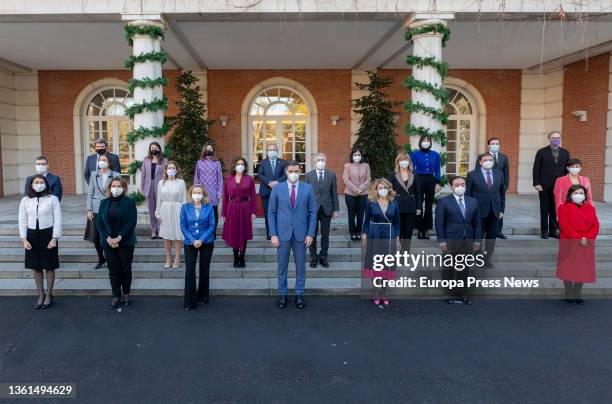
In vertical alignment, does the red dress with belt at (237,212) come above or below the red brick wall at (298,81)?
below

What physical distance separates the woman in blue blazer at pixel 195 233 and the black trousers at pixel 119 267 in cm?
80

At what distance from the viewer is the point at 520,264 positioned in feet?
22.3

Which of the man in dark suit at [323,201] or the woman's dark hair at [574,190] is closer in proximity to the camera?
the woman's dark hair at [574,190]

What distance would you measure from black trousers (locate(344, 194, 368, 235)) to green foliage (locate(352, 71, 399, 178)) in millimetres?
4722

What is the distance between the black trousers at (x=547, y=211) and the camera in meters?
7.25

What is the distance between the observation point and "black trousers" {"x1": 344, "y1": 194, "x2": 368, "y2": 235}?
276 inches

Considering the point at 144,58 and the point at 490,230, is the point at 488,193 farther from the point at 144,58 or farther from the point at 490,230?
the point at 144,58

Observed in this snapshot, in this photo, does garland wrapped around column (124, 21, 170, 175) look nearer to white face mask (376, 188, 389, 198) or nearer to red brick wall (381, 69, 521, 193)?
white face mask (376, 188, 389, 198)

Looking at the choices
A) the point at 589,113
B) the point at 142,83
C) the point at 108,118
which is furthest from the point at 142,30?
the point at 589,113

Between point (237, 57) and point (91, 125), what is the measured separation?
→ 5859 mm

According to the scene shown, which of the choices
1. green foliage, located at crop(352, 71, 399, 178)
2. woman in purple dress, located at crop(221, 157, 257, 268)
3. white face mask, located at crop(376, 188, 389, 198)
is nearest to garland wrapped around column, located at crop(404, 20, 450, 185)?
white face mask, located at crop(376, 188, 389, 198)

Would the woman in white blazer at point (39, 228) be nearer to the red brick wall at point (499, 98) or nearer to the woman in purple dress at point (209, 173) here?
the woman in purple dress at point (209, 173)

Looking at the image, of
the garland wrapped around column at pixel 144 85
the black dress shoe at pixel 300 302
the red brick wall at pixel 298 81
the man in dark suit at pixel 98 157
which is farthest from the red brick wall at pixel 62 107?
the black dress shoe at pixel 300 302

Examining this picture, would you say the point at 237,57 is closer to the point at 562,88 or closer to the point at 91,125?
the point at 91,125
